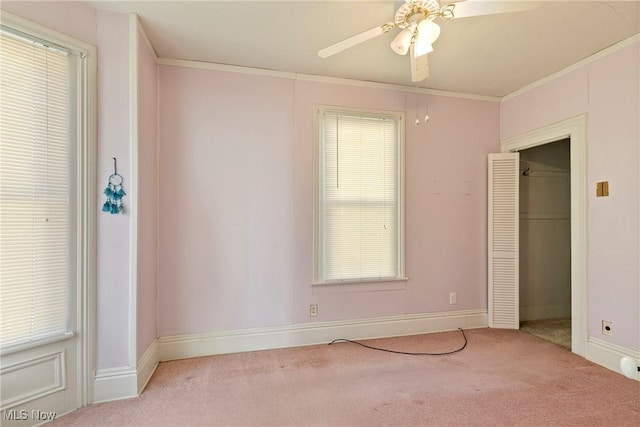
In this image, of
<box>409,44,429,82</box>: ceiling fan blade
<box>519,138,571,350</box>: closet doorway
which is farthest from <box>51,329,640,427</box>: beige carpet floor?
<box>409,44,429,82</box>: ceiling fan blade

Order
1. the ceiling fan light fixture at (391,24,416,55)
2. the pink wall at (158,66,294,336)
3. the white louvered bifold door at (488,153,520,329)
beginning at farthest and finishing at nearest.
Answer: the white louvered bifold door at (488,153,520,329) < the pink wall at (158,66,294,336) < the ceiling fan light fixture at (391,24,416,55)

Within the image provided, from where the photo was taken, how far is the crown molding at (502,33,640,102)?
2.37m

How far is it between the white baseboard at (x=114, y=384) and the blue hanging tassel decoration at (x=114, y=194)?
1.09 m

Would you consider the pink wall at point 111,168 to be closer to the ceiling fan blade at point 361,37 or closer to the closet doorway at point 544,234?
the ceiling fan blade at point 361,37

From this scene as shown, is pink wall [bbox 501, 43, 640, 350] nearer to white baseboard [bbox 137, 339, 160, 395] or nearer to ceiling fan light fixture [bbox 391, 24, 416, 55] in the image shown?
ceiling fan light fixture [bbox 391, 24, 416, 55]

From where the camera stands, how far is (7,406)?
5.59ft

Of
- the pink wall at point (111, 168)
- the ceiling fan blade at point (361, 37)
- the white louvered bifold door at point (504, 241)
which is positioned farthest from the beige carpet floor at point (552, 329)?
the pink wall at point (111, 168)

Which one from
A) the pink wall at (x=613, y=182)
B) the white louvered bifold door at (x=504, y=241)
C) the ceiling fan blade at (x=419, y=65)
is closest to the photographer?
the ceiling fan blade at (x=419, y=65)

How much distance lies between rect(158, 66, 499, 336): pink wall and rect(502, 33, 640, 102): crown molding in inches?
27.4

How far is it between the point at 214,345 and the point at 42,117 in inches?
84.1

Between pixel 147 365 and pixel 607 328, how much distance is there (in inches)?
147

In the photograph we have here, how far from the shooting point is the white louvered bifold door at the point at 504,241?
3.38m

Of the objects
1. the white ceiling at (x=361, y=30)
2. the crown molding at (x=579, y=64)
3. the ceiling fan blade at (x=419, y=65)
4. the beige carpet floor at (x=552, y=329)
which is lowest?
the beige carpet floor at (x=552, y=329)

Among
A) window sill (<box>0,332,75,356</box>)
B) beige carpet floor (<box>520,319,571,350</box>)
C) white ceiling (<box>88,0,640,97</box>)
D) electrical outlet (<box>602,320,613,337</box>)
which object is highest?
white ceiling (<box>88,0,640,97</box>)
